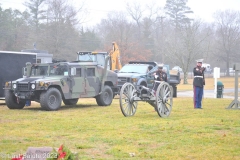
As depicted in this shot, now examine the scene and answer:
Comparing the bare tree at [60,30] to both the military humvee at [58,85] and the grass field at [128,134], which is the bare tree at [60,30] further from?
the grass field at [128,134]

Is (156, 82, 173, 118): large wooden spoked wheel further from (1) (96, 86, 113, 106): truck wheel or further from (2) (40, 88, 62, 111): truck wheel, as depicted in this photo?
(1) (96, 86, 113, 106): truck wheel

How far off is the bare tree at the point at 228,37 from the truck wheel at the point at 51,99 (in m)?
34.2

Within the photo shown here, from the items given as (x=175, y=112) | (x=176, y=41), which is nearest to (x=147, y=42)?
(x=176, y=41)

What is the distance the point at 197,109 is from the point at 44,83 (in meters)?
5.30

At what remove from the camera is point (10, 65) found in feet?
69.0

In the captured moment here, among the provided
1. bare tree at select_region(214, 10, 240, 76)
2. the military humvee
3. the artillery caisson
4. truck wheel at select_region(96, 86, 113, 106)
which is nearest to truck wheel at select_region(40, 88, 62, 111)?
the military humvee

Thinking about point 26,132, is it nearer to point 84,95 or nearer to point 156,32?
point 84,95

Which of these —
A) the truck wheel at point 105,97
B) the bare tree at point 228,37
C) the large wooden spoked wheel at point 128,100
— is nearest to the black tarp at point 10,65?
the truck wheel at point 105,97

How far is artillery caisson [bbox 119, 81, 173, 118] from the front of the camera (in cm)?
1414

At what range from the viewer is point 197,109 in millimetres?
17375

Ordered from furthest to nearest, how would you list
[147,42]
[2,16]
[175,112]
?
[147,42] → [2,16] → [175,112]

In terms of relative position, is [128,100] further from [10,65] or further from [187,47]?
[187,47]

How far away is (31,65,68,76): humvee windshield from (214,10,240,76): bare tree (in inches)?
1308

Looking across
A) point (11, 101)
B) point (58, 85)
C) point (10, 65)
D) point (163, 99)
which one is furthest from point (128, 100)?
point (10, 65)
